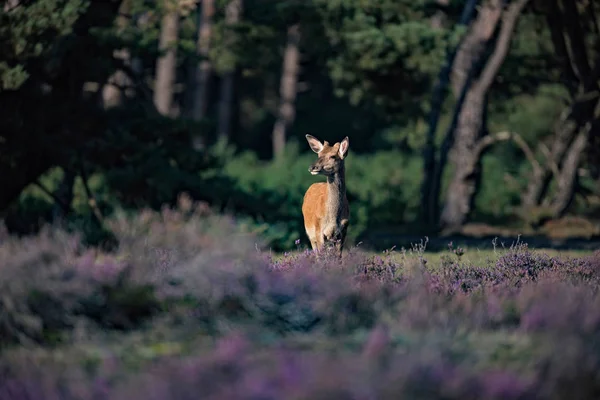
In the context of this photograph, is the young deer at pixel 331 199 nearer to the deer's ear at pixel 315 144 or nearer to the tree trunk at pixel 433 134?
the deer's ear at pixel 315 144

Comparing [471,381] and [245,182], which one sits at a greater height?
[471,381]

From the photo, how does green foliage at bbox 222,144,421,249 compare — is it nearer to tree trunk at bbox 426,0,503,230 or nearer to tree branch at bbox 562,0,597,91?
tree trunk at bbox 426,0,503,230

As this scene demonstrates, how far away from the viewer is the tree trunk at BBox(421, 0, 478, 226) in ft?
83.4

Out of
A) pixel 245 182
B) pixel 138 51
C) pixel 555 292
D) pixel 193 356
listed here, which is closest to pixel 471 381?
pixel 193 356

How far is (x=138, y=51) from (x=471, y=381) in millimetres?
15653

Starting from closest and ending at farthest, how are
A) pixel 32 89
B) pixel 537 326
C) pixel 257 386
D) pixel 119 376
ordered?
pixel 257 386
pixel 119 376
pixel 537 326
pixel 32 89

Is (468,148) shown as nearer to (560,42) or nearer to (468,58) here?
(468,58)

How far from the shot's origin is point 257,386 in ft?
21.5

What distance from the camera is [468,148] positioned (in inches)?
1024

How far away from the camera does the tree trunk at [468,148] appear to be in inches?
1012

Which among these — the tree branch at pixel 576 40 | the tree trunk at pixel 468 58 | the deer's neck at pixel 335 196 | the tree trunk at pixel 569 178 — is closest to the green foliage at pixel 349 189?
→ the tree trunk at pixel 468 58

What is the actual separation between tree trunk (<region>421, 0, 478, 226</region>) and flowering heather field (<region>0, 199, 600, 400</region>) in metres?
14.9

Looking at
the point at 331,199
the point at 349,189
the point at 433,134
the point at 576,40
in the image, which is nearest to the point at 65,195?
the point at 433,134

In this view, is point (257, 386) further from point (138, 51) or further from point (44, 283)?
point (138, 51)
